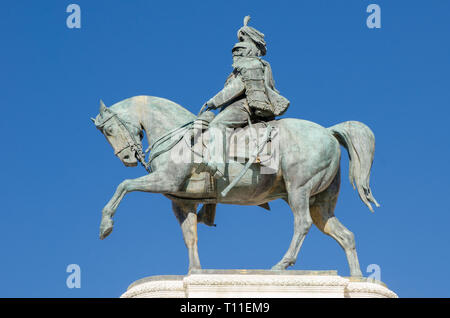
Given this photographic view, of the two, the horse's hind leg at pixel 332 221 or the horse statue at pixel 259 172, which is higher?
the horse statue at pixel 259 172

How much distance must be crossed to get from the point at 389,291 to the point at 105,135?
6148mm

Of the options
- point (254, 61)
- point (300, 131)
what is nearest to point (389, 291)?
point (300, 131)

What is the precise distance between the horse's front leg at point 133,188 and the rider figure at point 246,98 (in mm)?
1242

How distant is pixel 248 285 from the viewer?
19.5m

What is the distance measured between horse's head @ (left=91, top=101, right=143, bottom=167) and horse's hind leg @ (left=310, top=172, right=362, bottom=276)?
3576 mm

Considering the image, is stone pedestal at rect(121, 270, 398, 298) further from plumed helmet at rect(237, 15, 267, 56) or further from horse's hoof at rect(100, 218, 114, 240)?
plumed helmet at rect(237, 15, 267, 56)

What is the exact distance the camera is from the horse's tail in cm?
2152

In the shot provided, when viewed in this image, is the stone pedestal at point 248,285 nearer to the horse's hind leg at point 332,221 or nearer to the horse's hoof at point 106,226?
the horse's hoof at point 106,226

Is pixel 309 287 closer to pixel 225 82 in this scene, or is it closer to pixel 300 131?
pixel 300 131

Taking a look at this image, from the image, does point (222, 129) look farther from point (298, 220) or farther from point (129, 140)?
point (298, 220)

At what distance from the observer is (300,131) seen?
21266 millimetres

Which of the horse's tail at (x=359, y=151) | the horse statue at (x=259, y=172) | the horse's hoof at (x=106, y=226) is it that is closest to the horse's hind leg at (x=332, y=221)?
the horse statue at (x=259, y=172)

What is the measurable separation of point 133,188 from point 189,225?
141 cm

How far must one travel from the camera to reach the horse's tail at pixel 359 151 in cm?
2152
